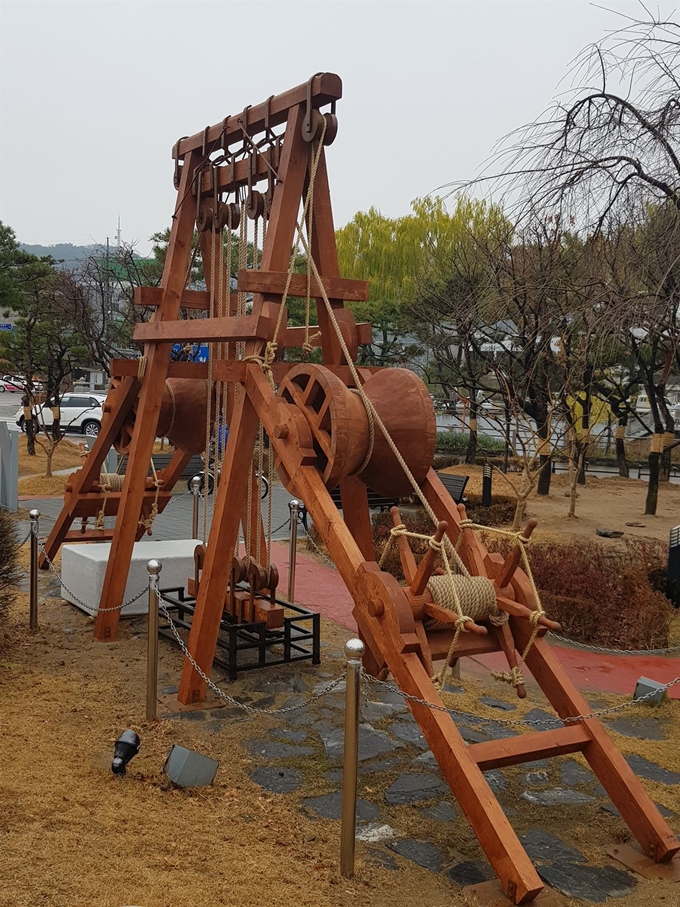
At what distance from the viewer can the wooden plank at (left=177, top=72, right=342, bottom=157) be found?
495 centimetres

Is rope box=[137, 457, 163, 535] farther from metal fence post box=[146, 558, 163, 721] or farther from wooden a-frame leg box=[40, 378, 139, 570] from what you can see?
metal fence post box=[146, 558, 163, 721]

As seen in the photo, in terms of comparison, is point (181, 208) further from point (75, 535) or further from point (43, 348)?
point (43, 348)

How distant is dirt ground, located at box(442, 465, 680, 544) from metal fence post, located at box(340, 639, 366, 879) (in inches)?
361

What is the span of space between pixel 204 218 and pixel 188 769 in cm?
398

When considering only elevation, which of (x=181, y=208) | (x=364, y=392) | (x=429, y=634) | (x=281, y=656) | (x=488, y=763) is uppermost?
(x=181, y=208)

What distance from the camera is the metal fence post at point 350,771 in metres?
3.31

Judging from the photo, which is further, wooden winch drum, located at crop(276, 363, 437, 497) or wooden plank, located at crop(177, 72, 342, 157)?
wooden plank, located at crop(177, 72, 342, 157)

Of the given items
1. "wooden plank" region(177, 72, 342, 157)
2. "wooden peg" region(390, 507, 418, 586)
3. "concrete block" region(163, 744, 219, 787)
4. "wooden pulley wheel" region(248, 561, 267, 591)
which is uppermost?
"wooden plank" region(177, 72, 342, 157)

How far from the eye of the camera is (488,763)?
11.6ft

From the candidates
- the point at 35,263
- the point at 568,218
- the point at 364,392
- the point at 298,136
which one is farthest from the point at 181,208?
the point at 35,263

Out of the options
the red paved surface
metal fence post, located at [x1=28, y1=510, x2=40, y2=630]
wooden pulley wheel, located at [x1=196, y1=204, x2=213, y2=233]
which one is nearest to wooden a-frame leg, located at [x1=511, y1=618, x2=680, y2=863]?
the red paved surface

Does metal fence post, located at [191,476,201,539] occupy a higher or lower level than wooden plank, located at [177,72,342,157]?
lower

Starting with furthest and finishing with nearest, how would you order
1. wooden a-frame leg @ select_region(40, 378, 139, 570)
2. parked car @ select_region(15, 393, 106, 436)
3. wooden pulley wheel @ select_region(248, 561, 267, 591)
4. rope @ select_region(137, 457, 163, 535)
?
parked car @ select_region(15, 393, 106, 436) < rope @ select_region(137, 457, 163, 535) < wooden a-frame leg @ select_region(40, 378, 139, 570) < wooden pulley wheel @ select_region(248, 561, 267, 591)

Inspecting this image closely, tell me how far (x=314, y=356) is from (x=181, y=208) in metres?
15.5
